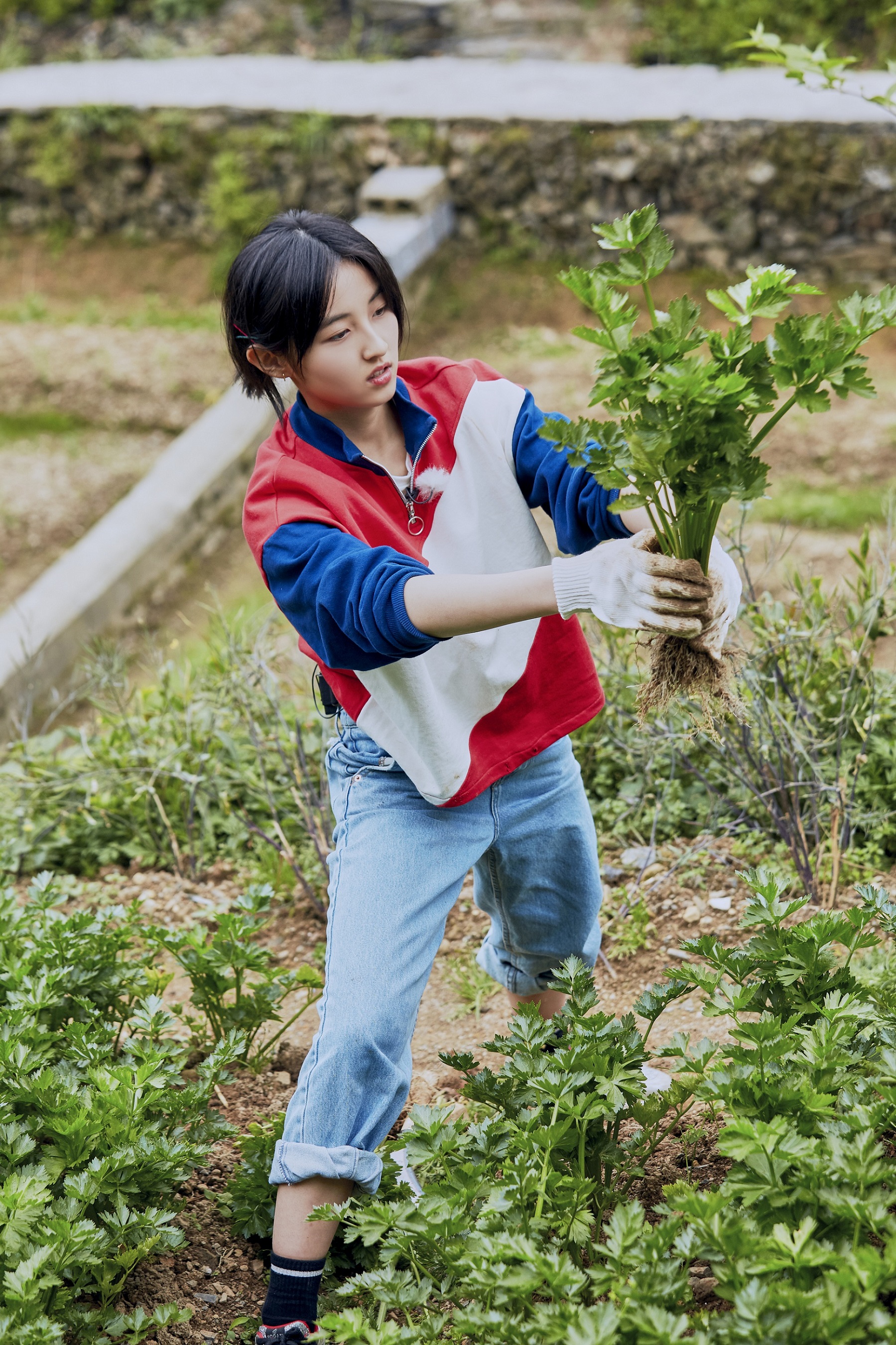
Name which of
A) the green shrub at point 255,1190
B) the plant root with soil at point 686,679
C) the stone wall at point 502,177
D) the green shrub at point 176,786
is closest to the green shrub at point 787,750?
the plant root with soil at point 686,679

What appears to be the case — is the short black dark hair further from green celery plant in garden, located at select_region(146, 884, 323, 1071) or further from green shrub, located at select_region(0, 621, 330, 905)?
green shrub, located at select_region(0, 621, 330, 905)

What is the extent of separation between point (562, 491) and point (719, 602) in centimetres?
33

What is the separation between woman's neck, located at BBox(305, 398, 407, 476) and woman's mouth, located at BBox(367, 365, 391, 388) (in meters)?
0.07

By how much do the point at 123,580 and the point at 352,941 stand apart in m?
3.74

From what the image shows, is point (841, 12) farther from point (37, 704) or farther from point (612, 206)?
point (37, 704)

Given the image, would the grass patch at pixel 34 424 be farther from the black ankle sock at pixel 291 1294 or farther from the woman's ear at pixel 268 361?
the black ankle sock at pixel 291 1294

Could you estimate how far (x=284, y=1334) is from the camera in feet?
5.71

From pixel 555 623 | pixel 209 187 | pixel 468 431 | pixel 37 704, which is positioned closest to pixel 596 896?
pixel 555 623

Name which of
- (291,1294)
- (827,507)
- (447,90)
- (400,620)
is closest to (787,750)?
(400,620)

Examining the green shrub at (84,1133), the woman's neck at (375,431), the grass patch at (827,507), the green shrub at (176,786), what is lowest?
the grass patch at (827,507)

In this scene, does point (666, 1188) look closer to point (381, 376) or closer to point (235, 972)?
point (235, 972)

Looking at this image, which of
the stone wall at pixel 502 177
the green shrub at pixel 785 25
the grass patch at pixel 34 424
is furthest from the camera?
the green shrub at pixel 785 25

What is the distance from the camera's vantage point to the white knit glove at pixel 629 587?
5.32ft

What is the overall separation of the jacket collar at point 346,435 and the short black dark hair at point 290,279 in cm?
9
